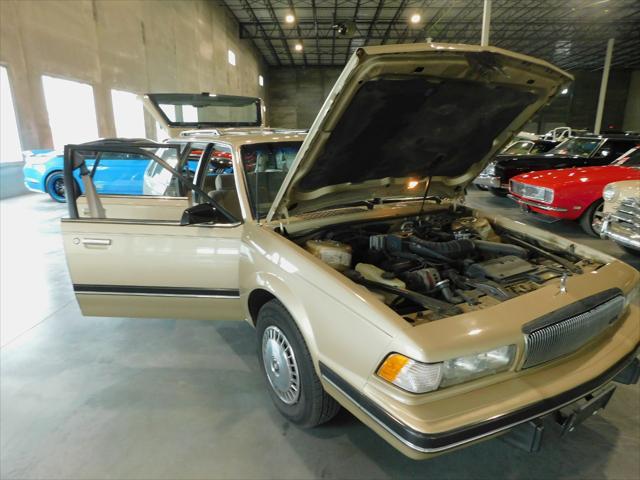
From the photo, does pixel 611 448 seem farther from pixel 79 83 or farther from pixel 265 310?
pixel 79 83

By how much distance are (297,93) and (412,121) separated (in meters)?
30.4

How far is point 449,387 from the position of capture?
145cm

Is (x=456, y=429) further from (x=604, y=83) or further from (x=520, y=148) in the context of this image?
(x=604, y=83)

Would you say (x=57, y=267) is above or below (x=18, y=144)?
below

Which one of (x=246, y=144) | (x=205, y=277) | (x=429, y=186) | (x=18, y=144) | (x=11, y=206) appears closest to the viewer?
(x=205, y=277)

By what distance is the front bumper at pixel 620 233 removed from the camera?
4.12m

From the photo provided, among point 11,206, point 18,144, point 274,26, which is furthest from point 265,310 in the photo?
point 274,26

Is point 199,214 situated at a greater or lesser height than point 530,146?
lesser

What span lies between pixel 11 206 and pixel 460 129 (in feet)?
29.7

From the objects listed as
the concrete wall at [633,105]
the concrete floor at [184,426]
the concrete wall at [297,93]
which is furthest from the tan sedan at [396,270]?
the concrete wall at [633,105]

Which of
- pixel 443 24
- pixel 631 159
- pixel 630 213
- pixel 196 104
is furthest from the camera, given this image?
pixel 443 24

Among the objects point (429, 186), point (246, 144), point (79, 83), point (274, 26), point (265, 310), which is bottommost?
point (265, 310)

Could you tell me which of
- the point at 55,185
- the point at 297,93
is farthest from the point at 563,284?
the point at 297,93

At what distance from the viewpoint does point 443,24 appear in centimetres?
1911
